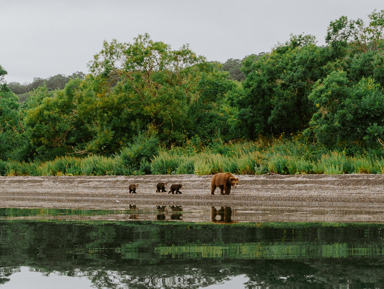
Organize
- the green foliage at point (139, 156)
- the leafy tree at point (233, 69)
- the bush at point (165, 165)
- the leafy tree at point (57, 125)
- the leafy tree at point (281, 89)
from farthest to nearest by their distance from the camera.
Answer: the leafy tree at point (233, 69)
the leafy tree at point (57, 125)
the leafy tree at point (281, 89)
the green foliage at point (139, 156)
the bush at point (165, 165)

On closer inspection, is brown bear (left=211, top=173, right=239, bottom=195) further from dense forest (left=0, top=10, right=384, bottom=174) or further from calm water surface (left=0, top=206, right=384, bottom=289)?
calm water surface (left=0, top=206, right=384, bottom=289)

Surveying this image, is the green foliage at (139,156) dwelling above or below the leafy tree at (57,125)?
below

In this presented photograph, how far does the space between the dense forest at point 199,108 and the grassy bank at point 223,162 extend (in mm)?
114

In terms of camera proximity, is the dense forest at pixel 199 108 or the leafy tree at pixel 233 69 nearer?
the dense forest at pixel 199 108

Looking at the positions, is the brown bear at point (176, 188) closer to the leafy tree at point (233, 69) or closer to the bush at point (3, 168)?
the bush at point (3, 168)

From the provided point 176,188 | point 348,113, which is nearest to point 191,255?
point 176,188

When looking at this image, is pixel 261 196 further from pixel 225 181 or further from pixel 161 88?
pixel 161 88

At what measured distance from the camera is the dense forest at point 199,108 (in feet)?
76.7

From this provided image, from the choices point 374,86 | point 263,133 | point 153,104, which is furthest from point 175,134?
point 374,86

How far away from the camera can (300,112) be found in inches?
1174

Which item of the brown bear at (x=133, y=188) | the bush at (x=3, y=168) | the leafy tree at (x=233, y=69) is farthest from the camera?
the leafy tree at (x=233, y=69)

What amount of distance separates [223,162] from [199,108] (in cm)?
1198

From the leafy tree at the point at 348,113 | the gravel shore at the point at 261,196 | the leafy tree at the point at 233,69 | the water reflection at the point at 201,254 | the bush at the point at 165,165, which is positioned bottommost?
the gravel shore at the point at 261,196

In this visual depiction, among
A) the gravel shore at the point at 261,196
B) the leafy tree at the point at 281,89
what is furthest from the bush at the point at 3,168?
the leafy tree at the point at 281,89
